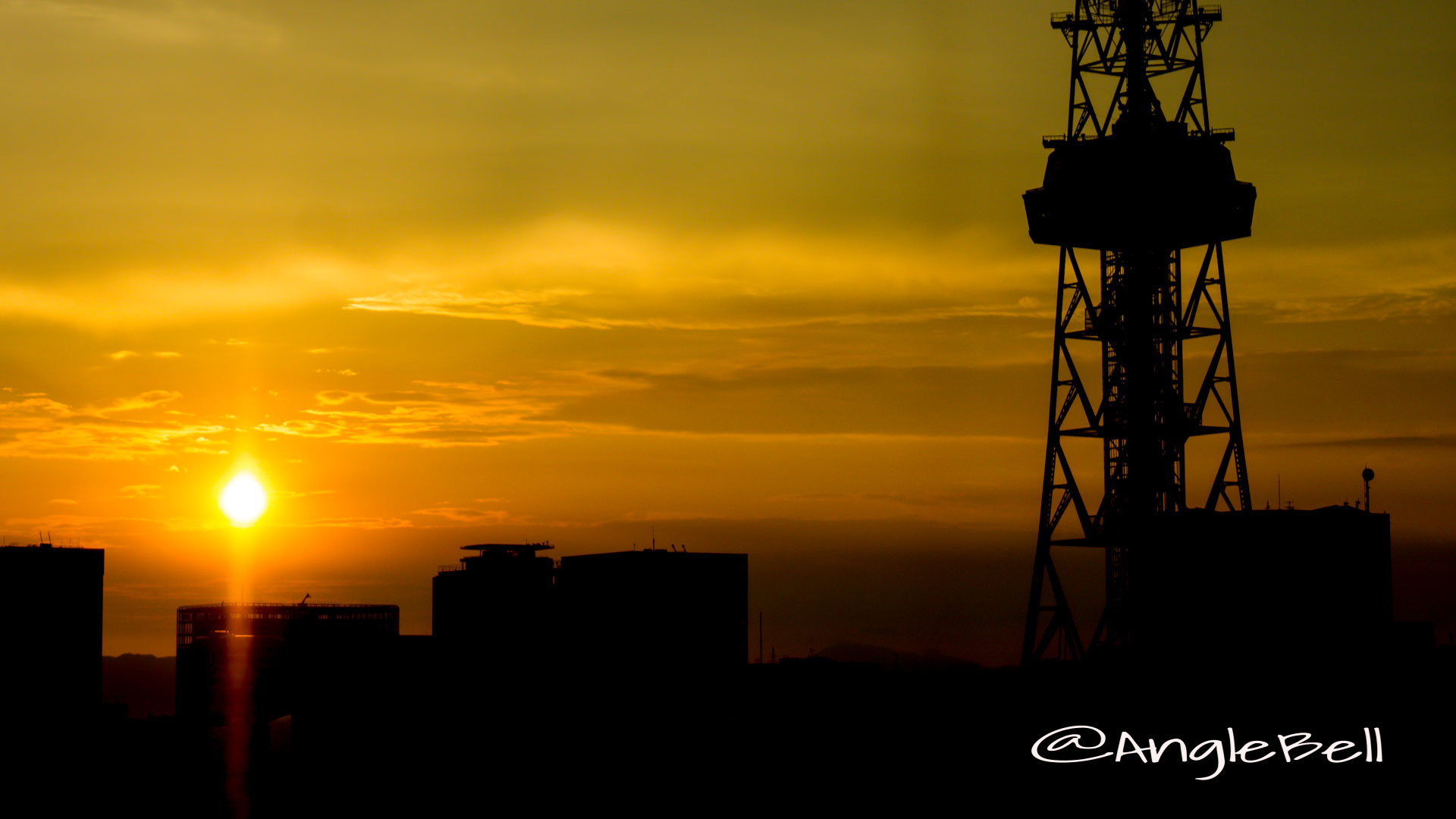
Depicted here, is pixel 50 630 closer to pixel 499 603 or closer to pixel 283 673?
pixel 283 673

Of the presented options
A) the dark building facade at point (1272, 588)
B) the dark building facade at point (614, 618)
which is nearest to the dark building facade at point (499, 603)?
the dark building facade at point (614, 618)

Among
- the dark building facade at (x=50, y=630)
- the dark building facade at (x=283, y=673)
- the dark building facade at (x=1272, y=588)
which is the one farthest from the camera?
the dark building facade at (x=50, y=630)

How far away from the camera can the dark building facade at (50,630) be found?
18288cm

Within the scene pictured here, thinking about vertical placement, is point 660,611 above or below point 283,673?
above

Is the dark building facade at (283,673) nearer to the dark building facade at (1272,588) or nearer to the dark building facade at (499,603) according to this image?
the dark building facade at (499,603)

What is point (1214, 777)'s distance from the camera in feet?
308

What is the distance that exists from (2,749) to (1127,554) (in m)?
121

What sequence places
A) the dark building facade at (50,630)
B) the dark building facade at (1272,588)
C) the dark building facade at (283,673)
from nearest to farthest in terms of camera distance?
the dark building facade at (1272,588) < the dark building facade at (283,673) < the dark building facade at (50,630)

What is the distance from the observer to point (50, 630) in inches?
7357

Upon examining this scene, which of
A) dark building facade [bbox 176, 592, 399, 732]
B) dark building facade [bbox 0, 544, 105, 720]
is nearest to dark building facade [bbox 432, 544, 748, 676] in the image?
dark building facade [bbox 176, 592, 399, 732]

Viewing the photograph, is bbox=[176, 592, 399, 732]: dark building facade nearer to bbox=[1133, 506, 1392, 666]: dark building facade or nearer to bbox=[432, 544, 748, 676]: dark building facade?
bbox=[432, 544, 748, 676]: dark building facade

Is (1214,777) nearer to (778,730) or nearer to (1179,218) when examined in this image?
(1179,218)

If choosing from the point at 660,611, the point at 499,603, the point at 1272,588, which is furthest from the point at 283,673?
the point at 1272,588

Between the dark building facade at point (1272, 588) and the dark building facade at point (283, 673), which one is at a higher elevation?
the dark building facade at point (1272, 588)
